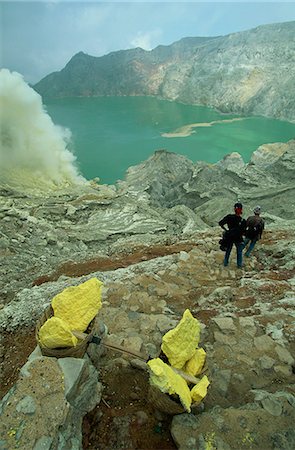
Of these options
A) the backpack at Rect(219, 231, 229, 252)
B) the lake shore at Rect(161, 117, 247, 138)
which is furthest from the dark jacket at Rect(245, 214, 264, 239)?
the lake shore at Rect(161, 117, 247, 138)

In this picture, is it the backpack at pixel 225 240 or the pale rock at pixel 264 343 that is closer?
the pale rock at pixel 264 343

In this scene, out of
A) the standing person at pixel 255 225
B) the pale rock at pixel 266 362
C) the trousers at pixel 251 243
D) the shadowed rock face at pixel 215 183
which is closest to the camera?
the pale rock at pixel 266 362

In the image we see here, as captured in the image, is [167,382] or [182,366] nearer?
[167,382]

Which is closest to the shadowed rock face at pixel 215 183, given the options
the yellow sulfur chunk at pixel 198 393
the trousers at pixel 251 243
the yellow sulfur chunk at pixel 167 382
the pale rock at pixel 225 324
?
the trousers at pixel 251 243

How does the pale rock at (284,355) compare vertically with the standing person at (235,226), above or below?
below

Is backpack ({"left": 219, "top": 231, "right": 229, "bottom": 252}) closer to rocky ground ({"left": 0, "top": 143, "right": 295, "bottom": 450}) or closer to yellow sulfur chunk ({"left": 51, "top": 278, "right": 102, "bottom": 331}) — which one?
rocky ground ({"left": 0, "top": 143, "right": 295, "bottom": 450})

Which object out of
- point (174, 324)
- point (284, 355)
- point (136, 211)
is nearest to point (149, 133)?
point (136, 211)

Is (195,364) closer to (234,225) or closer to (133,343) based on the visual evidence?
(133,343)

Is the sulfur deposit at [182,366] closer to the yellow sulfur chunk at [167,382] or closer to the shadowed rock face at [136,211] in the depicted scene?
the yellow sulfur chunk at [167,382]
